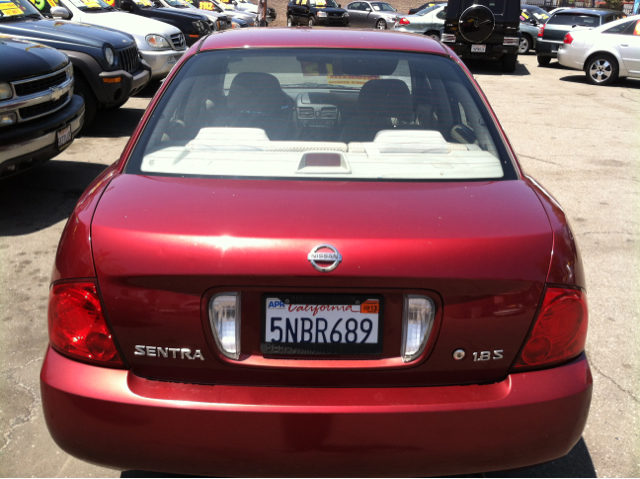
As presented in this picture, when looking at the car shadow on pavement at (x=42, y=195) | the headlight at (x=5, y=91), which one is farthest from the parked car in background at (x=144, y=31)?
the headlight at (x=5, y=91)

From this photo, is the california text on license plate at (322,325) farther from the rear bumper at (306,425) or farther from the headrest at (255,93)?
the headrest at (255,93)

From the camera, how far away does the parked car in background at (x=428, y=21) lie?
18.9 metres

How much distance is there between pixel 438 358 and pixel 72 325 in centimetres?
111

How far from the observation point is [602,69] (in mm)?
Answer: 14750

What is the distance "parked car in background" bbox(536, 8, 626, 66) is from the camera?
17.5 m

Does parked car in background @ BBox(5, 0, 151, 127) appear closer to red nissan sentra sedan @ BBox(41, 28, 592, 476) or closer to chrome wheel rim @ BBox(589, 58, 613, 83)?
red nissan sentra sedan @ BBox(41, 28, 592, 476)

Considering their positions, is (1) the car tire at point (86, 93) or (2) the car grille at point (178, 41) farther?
(2) the car grille at point (178, 41)

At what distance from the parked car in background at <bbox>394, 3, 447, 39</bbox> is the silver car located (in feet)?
23.6

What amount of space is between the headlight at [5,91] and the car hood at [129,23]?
5.66 meters

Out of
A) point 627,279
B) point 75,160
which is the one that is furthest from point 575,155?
point 75,160

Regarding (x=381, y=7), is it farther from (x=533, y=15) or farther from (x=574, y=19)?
(x=574, y=19)

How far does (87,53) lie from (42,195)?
2.68 m

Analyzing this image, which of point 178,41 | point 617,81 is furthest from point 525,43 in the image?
point 178,41

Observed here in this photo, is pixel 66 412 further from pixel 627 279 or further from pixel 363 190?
pixel 627 279
